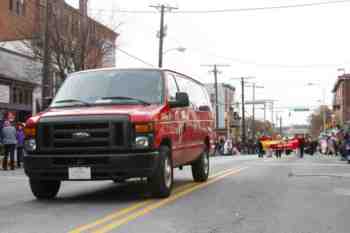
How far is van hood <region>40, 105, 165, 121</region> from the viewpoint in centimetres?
875

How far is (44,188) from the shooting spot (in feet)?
31.4

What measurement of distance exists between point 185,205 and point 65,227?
236 cm

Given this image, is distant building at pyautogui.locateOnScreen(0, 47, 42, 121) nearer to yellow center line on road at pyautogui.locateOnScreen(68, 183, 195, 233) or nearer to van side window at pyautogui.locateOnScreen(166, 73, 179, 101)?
van side window at pyautogui.locateOnScreen(166, 73, 179, 101)

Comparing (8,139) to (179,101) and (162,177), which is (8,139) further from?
(162,177)

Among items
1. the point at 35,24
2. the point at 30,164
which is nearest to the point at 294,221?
the point at 30,164

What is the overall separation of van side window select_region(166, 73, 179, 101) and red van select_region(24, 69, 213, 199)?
30 mm

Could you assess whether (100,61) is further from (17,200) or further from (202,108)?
(17,200)

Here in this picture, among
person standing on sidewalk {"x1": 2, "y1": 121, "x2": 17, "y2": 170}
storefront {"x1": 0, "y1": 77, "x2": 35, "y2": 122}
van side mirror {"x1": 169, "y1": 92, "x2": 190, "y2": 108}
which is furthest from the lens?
storefront {"x1": 0, "y1": 77, "x2": 35, "y2": 122}

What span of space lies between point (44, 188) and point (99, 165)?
56.1 inches

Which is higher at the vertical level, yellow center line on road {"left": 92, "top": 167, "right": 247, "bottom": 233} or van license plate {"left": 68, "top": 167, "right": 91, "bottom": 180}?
van license plate {"left": 68, "top": 167, "right": 91, "bottom": 180}

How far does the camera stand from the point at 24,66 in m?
31.8

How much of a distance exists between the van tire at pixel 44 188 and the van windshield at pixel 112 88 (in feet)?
4.19

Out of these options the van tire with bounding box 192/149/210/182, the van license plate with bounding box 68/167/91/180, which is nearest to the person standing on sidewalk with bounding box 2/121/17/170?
the van tire with bounding box 192/149/210/182

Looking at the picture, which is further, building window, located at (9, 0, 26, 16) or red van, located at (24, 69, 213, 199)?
building window, located at (9, 0, 26, 16)
